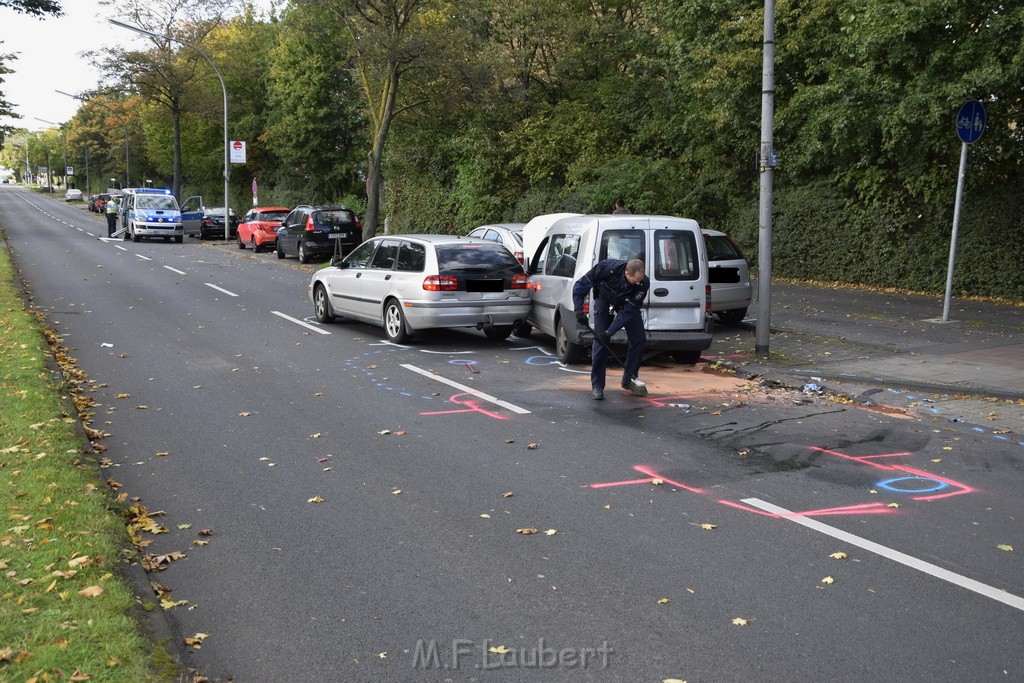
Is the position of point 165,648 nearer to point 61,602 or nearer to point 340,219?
point 61,602

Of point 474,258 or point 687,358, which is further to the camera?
point 474,258

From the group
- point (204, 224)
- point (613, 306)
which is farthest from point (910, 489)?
point (204, 224)

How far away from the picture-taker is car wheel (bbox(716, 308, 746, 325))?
15.8 m

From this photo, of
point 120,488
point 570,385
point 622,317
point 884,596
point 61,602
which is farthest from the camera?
point 570,385

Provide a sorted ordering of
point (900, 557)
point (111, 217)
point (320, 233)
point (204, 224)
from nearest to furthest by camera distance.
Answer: point (900, 557) → point (320, 233) → point (111, 217) → point (204, 224)

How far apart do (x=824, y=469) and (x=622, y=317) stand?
3.27 meters

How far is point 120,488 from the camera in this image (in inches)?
266

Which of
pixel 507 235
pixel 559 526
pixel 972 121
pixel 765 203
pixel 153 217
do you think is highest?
pixel 972 121

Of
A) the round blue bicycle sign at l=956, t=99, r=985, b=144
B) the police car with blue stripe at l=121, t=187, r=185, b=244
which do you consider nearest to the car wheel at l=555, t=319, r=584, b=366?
the round blue bicycle sign at l=956, t=99, r=985, b=144

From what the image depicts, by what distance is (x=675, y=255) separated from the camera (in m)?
11.8

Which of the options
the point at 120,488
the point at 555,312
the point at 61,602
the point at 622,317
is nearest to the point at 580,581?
the point at 61,602

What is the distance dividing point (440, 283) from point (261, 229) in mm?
25361

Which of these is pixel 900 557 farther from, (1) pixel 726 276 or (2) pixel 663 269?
(1) pixel 726 276

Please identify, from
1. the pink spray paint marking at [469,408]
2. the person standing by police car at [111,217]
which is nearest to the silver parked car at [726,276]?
the pink spray paint marking at [469,408]
